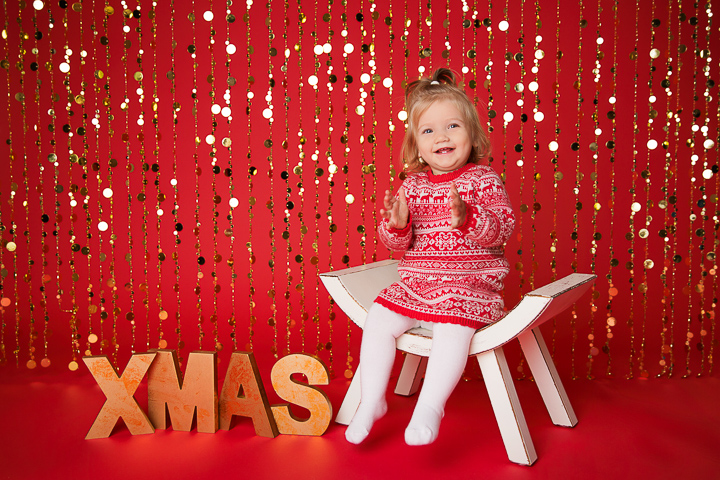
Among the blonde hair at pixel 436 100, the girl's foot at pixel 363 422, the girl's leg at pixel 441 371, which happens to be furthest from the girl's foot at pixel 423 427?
the blonde hair at pixel 436 100

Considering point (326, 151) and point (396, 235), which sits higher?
point (326, 151)

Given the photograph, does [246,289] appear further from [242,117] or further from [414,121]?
[414,121]

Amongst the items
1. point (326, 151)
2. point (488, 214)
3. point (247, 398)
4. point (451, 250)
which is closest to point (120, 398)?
point (247, 398)

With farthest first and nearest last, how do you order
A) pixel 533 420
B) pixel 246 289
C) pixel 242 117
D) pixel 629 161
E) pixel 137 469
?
pixel 246 289 → pixel 242 117 → pixel 629 161 → pixel 533 420 → pixel 137 469

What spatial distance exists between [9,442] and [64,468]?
0.28 meters

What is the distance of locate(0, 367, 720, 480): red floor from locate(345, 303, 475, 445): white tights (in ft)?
0.41

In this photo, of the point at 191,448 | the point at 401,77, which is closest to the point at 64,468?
the point at 191,448

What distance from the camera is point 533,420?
5.66 feet

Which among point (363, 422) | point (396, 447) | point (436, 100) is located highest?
point (436, 100)

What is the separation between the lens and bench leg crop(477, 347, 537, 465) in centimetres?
141

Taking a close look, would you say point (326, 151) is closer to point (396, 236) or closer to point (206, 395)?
point (396, 236)

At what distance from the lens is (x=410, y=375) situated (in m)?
1.97

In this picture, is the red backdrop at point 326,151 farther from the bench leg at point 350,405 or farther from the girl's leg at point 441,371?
the girl's leg at point 441,371

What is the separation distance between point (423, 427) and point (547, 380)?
1.85 feet
